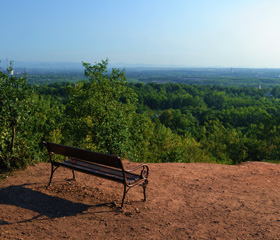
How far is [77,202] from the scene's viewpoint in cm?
542

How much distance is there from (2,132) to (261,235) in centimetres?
597

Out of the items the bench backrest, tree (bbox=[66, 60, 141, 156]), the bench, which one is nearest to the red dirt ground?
the bench

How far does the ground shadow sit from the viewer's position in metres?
4.99

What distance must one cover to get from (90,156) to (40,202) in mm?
1303

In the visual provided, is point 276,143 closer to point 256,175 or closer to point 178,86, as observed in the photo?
point 256,175

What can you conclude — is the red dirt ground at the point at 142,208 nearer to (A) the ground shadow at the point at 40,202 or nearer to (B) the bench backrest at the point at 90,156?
(A) the ground shadow at the point at 40,202

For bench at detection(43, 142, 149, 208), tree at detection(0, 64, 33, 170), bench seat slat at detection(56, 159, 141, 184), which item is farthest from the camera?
tree at detection(0, 64, 33, 170)

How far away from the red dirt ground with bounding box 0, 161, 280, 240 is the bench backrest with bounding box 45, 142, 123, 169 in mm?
821

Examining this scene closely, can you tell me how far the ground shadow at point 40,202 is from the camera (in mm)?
4988

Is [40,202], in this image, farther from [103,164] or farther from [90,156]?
[103,164]

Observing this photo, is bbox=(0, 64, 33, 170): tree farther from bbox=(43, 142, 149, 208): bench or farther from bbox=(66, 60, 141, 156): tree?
bbox=(66, 60, 141, 156): tree

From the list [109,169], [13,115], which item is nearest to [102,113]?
[13,115]

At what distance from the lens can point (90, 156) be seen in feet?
17.8

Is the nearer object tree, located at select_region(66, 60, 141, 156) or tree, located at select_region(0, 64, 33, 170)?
tree, located at select_region(0, 64, 33, 170)
